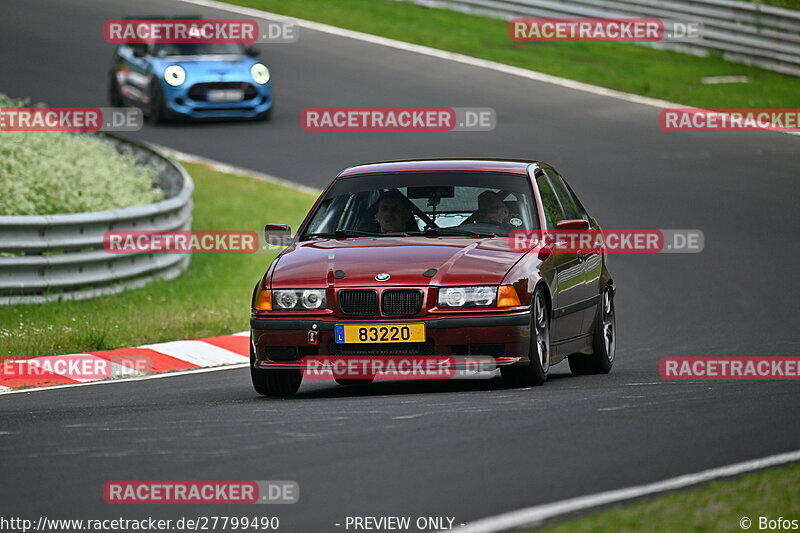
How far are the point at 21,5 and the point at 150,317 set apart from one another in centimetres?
2300

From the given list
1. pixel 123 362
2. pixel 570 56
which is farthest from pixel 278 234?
pixel 570 56

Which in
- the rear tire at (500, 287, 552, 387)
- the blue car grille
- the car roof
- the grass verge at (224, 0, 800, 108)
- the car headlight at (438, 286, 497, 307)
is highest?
the car roof

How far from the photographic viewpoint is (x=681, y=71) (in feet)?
94.6

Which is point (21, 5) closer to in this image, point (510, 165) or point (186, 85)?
point (186, 85)

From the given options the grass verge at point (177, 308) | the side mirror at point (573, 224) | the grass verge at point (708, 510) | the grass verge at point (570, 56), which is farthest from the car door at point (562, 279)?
the grass verge at point (570, 56)

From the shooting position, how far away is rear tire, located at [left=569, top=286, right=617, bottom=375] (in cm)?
1158

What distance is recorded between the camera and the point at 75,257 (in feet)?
49.5

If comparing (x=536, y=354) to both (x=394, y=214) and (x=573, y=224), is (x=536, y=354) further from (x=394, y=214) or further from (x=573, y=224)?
(x=394, y=214)

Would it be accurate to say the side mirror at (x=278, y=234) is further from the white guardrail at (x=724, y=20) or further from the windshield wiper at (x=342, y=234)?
the white guardrail at (x=724, y=20)

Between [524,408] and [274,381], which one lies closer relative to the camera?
[524,408]

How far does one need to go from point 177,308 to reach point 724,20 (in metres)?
17.2

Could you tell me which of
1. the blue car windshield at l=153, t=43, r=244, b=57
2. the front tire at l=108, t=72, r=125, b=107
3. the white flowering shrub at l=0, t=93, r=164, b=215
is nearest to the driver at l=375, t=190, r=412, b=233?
the white flowering shrub at l=0, t=93, r=164, b=215

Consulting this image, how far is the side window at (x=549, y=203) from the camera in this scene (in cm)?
1080

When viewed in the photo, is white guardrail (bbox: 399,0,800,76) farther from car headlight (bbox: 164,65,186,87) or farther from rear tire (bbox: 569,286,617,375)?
rear tire (bbox: 569,286,617,375)
